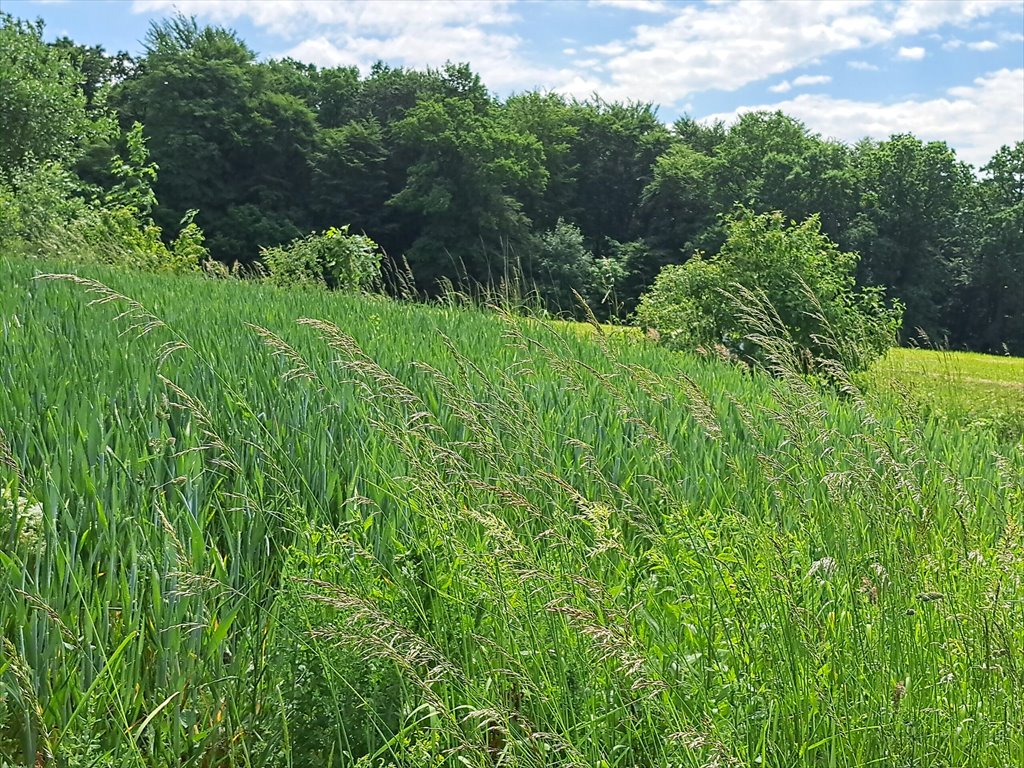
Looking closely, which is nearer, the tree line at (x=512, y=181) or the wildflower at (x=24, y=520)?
the wildflower at (x=24, y=520)

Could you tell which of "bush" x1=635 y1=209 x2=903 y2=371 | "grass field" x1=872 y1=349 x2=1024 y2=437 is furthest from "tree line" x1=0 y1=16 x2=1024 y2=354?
"grass field" x1=872 y1=349 x2=1024 y2=437

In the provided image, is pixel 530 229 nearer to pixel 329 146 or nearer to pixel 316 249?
pixel 329 146

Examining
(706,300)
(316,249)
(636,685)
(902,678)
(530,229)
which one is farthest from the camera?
(530,229)

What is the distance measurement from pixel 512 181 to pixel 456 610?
41.6 m

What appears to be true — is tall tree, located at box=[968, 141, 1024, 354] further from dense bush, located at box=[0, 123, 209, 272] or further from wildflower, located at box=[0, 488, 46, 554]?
wildflower, located at box=[0, 488, 46, 554]

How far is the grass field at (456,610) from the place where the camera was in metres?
1.70

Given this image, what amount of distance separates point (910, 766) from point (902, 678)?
0.78 feet

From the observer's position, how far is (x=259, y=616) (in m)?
2.23

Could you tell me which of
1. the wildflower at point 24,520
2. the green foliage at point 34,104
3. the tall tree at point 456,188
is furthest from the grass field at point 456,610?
the tall tree at point 456,188

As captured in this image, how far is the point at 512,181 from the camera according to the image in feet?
138

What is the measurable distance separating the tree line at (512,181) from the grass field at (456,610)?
32841mm

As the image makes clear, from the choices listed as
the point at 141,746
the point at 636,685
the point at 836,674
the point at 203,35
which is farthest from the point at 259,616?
the point at 203,35

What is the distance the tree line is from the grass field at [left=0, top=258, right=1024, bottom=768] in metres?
32.8

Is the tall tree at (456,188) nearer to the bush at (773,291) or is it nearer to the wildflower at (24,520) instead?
the bush at (773,291)
